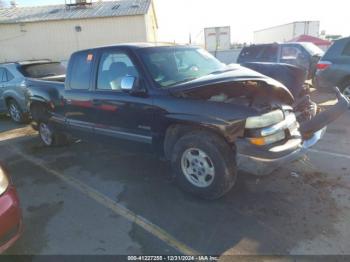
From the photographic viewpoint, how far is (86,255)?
9.45 ft

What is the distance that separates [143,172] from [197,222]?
1.60 m

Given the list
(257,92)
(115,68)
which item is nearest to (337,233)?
(257,92)

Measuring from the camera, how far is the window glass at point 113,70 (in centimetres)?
418

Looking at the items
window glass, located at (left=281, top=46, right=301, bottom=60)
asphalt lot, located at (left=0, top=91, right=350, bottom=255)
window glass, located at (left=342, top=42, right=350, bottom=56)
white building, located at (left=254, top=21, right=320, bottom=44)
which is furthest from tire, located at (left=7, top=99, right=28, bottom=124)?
white building, located at (left=254, top=21, right=320, bottom=44)

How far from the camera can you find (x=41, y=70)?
8.24 meters

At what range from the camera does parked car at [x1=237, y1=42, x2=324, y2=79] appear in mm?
10617

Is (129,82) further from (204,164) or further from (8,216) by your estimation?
(8,216)

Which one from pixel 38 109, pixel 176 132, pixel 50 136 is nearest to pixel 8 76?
pixel 38 109

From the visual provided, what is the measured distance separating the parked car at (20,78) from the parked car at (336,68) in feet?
21.9

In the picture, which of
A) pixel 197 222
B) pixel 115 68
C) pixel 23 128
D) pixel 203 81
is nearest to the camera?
pixel 197 222

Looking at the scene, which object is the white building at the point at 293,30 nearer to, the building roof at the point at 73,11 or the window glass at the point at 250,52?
the building roof at the point at 73,11

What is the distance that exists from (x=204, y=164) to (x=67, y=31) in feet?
84.6

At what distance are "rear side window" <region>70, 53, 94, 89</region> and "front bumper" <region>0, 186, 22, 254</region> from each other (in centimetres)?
241

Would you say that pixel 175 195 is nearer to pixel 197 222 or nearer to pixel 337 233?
pixel 197 222
